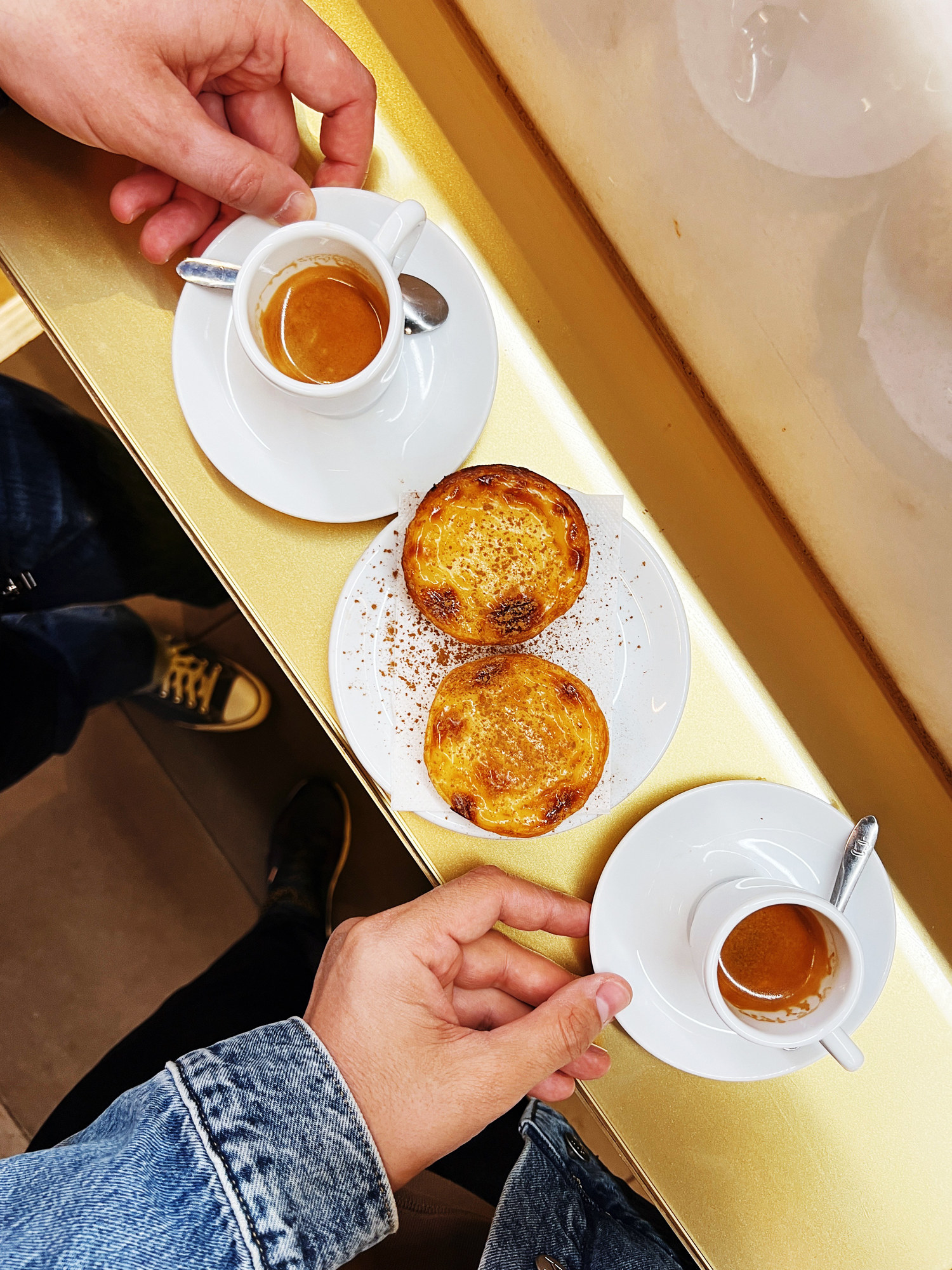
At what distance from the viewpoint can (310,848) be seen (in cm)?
160

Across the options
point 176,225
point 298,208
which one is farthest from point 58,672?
point 298,208

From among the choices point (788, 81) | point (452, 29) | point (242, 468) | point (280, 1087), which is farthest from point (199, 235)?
point (280, 1087)

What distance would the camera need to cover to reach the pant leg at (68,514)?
1.18 metres

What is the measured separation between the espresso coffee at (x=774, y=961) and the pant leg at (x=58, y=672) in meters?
1.11

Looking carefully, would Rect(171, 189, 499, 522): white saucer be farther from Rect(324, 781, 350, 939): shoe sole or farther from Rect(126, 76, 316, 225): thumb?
Rect(324, 781, 350, 939): shoe sole

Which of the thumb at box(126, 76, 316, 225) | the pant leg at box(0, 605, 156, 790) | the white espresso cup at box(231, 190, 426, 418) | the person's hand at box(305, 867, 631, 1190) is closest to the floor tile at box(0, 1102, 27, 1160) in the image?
the pant leg at box(0, 605, 156, 790)

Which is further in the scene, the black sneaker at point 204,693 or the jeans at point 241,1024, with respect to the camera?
the black sneaker at point 204,693

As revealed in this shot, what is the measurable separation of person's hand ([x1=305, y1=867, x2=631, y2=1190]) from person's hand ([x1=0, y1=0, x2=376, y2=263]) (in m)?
0.78

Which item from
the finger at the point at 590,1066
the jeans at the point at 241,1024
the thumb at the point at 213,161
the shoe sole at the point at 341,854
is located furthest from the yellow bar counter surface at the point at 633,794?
the shoe sole at the point at 341,854

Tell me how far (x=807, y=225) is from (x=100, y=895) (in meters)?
1.75

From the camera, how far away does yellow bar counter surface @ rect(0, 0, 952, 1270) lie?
3.10 feet

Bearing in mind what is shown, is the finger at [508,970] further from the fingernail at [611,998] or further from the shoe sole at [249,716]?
the shoe sole at [249,716]

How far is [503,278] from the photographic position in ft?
3.21

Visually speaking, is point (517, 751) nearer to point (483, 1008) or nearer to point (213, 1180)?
point (483, 1008)
